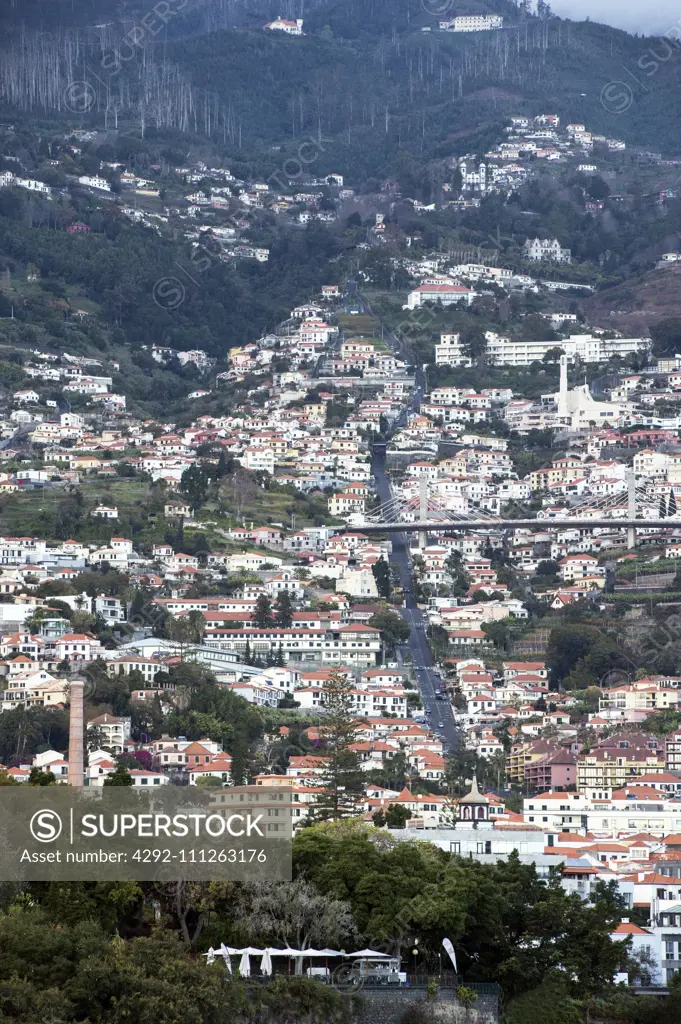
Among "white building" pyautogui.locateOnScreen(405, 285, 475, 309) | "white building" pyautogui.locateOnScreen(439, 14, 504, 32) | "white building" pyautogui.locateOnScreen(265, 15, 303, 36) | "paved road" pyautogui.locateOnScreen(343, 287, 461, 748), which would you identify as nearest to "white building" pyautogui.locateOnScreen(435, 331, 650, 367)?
"paved road" pyautogui.locateOnScreen(343, 287, 461, 748)

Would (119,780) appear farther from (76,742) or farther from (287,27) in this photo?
(287,27)

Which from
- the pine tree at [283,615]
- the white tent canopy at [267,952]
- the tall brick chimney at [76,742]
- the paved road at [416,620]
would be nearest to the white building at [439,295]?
the paved road at [416,620]

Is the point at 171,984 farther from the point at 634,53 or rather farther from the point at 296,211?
the point at 634,53

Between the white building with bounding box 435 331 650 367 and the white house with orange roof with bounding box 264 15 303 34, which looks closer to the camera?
the white building with bounding box 435 331 650 367

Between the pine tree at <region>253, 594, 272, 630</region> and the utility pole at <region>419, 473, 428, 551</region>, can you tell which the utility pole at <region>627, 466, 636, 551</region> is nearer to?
the utility pole at <region>419, 473, 428, 551</region>

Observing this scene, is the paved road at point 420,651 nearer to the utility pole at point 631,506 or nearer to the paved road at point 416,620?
the paved road at point 416,620

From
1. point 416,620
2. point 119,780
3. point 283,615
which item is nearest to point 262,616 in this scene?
point 283,615

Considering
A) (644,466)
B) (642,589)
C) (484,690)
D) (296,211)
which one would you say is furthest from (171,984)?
A: (296,211)
